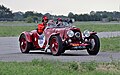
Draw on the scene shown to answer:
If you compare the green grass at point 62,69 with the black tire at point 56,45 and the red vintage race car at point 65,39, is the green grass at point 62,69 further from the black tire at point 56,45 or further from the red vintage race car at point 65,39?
the red vintage race car at point 65,39

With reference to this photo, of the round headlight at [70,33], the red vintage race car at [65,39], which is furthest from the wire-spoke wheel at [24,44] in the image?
the round headlight at [70,33]

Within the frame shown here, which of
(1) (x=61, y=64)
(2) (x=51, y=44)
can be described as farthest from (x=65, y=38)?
(1) (x=61, y=64)

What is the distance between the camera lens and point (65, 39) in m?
18.0

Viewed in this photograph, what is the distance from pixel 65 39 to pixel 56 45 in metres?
0.42

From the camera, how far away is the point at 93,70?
1185 cm

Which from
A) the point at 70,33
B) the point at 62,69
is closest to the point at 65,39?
the point at 70,33

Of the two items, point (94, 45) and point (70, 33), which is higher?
point (70, 33)

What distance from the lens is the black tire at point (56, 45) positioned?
17.5 m

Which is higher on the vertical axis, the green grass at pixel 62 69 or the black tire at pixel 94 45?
the green grass at pixel 62 69

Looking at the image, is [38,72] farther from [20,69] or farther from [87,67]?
[87,67]

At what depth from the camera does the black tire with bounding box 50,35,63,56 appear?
57.5 ft

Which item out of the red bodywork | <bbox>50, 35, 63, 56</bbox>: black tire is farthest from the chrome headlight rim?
<bbox>50, 35, 63, 56</bbox>: black tire

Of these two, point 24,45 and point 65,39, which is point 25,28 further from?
point 65,39

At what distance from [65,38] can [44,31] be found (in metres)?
1.50
